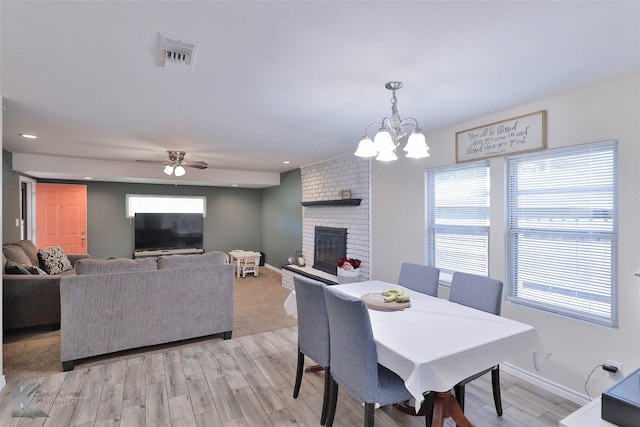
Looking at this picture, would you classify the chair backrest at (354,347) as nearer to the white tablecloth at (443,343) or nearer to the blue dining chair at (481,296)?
the white tablecloth at (443,343)

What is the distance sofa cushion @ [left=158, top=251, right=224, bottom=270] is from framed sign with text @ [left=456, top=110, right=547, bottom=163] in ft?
8.86

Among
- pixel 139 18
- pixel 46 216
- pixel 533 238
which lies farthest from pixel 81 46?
pixel 46 216

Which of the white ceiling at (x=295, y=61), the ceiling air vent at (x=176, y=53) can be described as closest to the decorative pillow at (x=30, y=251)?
the white ceiling at (x=295, y=61)

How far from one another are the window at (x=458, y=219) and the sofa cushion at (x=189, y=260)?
231 centimetres

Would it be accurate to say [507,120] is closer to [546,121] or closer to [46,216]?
[546,121]

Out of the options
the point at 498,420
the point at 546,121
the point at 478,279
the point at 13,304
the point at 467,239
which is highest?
the point at 546,121

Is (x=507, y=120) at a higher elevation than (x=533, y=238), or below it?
higher

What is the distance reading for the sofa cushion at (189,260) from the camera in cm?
322

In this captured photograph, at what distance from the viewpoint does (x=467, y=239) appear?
10.5ft

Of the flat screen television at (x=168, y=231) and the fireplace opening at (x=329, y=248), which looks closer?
the fireplace opening at (x=329, y=248)

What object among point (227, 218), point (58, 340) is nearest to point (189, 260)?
point (58, 340)

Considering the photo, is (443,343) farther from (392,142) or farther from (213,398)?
(213,398)

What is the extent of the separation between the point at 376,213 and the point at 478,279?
76.2 inches

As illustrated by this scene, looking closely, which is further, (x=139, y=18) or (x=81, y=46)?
(x=81, y=46)
